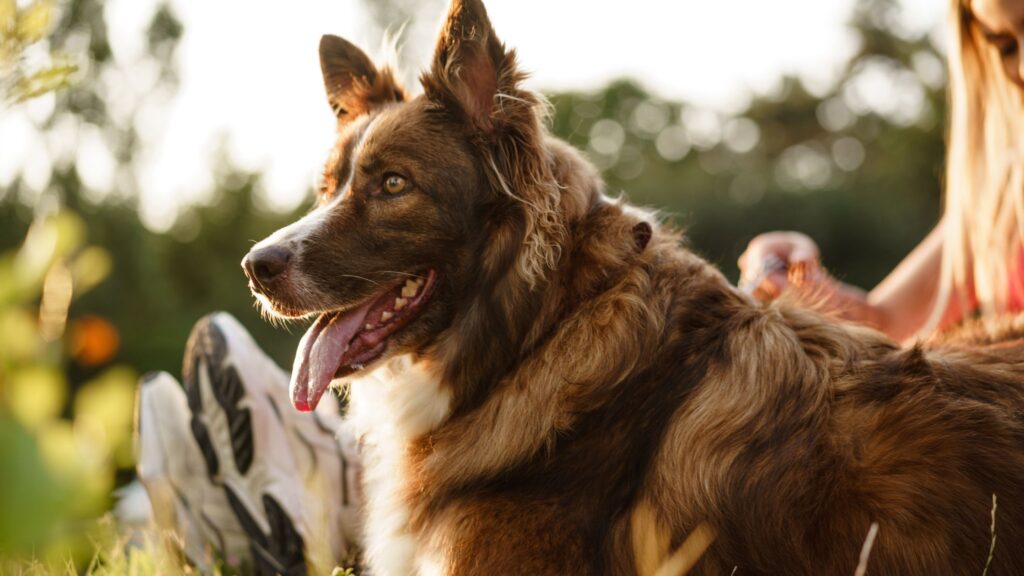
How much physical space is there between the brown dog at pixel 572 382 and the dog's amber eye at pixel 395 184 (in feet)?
0.04

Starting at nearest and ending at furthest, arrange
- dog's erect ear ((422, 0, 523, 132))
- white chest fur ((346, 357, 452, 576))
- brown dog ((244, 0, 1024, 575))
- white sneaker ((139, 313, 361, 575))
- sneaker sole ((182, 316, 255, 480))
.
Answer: brown dog ((244, 0, 1024, 575)), white chest fur ((346, 357, 452, 576)), dog's erect ear ((422, 0, 523, 132)), white sneaker ((139, 313, 361, 575)), sneaker sole ((182, 316, 255, 480))

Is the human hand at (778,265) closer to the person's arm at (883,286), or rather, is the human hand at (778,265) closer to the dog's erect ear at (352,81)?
the person's arm at (883,286)

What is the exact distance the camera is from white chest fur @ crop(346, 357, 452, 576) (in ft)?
9.27

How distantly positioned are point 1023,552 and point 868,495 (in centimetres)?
45

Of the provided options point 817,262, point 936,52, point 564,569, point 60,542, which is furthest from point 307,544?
point 936,52

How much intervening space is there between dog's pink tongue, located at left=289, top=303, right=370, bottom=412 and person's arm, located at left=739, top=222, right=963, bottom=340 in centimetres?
173

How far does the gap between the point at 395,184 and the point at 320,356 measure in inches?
26.3

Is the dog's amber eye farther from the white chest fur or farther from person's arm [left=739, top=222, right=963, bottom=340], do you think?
person's arm [left=739, top=222, right=963, bottom=340]

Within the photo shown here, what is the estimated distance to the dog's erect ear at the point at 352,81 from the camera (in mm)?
3643

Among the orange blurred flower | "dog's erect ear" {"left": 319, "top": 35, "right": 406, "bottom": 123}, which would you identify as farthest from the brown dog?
the orange blurred flower

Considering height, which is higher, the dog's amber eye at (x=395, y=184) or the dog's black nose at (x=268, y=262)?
the dog's amber eye at (x=395, y=184)

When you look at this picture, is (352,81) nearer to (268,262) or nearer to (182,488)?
(268,262)

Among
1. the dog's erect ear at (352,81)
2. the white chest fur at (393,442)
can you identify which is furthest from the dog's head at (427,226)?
the dog's erect ear at (352,81)

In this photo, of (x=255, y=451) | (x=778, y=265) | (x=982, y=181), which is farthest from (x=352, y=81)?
(x=982, y=181)
